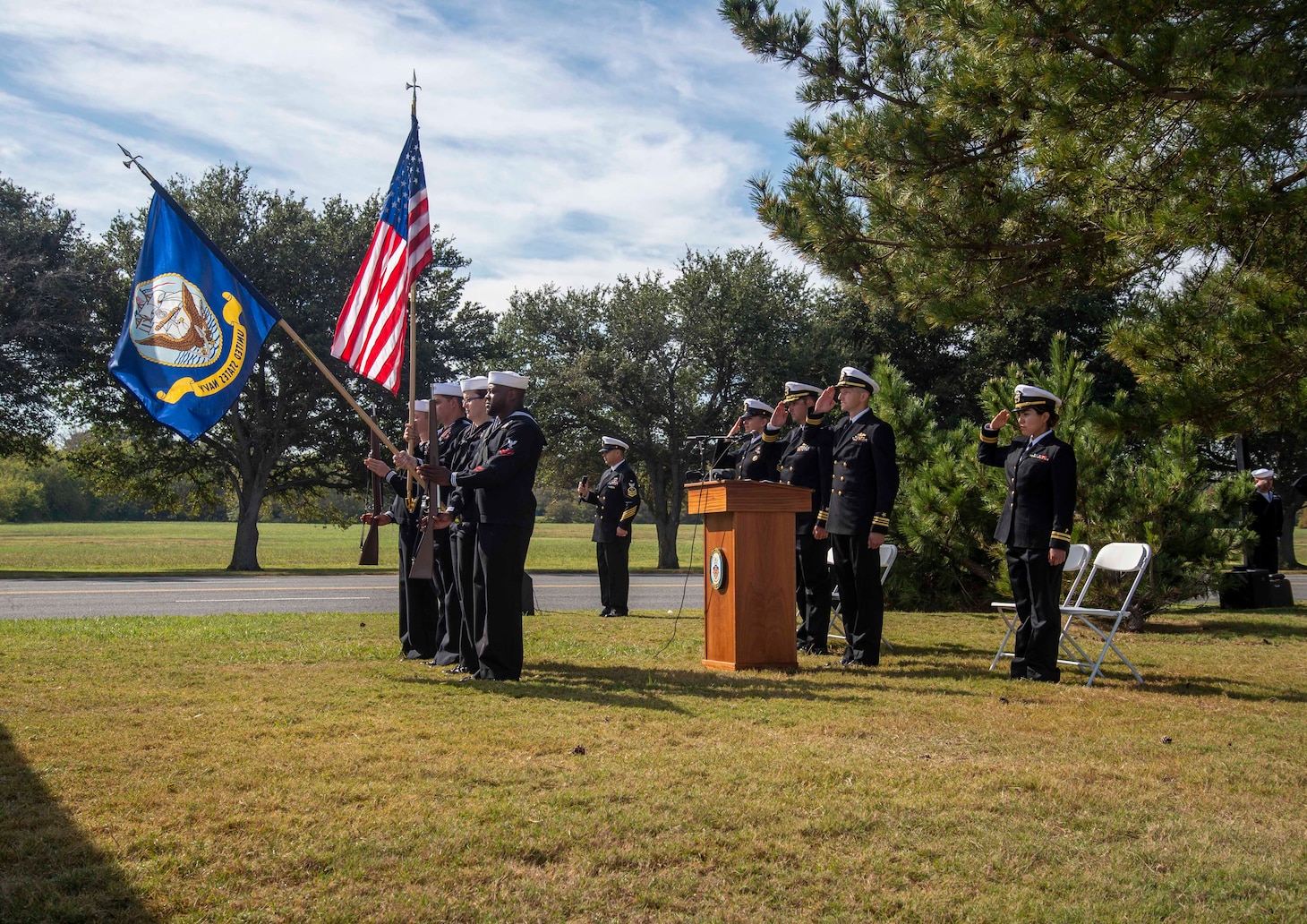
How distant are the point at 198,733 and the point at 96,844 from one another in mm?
1910

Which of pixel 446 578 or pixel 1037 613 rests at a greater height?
pixel 446 578

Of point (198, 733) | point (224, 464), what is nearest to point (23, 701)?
point (198, 733)

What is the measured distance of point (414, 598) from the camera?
9.23 metres

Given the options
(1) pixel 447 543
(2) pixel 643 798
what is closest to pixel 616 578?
(1) pixel 447 543

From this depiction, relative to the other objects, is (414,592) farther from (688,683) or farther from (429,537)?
(688,683)

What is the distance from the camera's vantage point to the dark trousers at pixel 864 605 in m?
8.88

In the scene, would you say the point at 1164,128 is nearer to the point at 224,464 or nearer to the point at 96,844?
the point at 96,844

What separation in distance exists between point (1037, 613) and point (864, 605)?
1.39 meters

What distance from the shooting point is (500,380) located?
8.23 meters

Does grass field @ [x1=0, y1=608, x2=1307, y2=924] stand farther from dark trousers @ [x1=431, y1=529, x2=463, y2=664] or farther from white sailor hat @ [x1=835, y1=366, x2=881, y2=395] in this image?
white sailor hat @ [x1=835, y1=366, x2=881, y2=395]

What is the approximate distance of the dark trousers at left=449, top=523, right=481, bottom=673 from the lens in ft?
26.5

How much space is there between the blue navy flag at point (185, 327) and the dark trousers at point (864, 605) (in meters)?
4.76

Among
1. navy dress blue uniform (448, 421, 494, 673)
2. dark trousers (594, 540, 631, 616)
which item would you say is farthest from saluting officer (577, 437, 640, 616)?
navy dress blue uniform (448, 421, 494, 673)

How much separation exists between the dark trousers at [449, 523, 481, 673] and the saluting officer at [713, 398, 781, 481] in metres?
2.82
